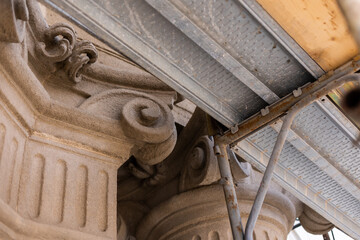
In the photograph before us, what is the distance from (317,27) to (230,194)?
3.76 feet

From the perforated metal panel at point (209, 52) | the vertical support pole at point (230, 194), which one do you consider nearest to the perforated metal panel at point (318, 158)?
the vertical support pole at point (230, 194)

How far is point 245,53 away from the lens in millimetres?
2916

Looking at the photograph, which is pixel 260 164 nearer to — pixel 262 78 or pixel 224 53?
pixel 262 78

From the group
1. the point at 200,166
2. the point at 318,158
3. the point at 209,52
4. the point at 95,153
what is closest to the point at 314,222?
the point at 200,166

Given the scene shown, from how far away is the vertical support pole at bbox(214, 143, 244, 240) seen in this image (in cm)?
301

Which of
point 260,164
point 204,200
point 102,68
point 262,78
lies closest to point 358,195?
point 260,164

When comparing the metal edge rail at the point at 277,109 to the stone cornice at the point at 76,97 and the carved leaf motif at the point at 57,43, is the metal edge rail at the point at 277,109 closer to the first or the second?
the stone cornice at the point at 76,97

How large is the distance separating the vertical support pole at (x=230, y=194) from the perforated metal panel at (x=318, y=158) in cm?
13

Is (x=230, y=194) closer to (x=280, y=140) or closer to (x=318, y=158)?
(x=280, y=140)

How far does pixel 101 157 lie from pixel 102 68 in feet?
2.57

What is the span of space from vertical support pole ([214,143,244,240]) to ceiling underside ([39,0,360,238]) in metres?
0.12

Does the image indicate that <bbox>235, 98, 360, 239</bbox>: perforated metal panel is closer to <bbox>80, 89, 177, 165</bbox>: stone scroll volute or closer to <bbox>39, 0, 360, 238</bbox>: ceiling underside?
<bbox>39, 0, 360, 238</bbox>: ceiling underside

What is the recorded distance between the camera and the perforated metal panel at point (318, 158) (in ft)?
10.8

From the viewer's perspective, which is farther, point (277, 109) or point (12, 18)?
point (277, 109)
